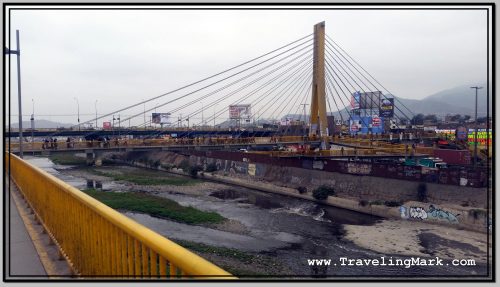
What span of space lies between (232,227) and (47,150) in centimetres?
1296

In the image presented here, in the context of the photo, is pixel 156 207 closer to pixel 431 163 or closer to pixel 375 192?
pixel 375 192

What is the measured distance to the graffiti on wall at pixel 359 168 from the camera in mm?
21328

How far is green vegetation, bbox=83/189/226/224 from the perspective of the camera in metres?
17.8

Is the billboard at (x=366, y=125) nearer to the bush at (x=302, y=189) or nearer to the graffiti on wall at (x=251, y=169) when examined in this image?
the graffiti on wall at (x=251, y=169)

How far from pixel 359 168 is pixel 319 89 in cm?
605

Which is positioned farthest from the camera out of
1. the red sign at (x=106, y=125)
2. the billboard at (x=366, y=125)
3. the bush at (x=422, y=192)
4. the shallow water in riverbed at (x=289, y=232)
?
the red sign at (x=106, y=125)

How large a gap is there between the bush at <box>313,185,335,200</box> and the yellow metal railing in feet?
61.8

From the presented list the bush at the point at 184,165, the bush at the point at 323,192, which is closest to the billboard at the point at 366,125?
the bush at the point at 323,192

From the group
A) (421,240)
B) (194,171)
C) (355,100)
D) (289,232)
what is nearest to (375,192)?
(421,240)

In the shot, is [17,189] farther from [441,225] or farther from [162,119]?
[162,119]

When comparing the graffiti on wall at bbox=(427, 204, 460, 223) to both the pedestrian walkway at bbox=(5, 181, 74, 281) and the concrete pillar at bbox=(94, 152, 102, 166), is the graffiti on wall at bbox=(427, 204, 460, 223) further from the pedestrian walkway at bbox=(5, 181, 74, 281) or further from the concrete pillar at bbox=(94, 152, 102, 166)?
the concrete pillar at bbox=(94, 152, 102, 166)

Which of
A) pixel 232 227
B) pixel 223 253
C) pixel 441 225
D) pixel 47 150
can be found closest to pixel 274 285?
pixel 223 253

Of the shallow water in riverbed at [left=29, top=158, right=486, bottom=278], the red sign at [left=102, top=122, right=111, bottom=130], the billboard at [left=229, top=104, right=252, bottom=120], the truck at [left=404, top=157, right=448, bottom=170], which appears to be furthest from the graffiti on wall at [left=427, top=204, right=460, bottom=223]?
the billboard at [left=229, top=104, right=252, bottom=120]

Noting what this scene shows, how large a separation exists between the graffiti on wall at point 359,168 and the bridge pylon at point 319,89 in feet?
13.4
